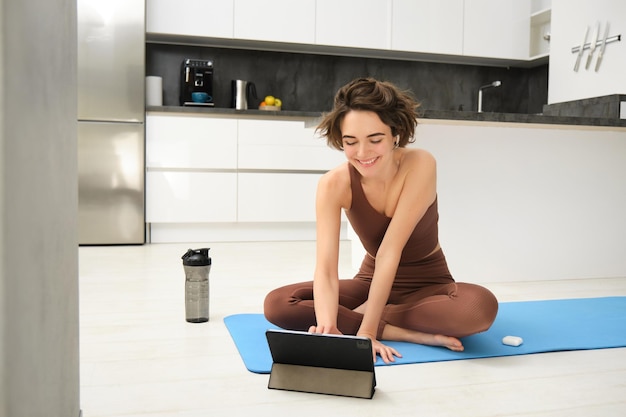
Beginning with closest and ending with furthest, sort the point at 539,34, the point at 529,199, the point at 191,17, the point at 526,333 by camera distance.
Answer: the point at 526,333 → the point at 529,199 → the point at 191,17 → the point at 539,34

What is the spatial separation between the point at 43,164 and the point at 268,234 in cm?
433

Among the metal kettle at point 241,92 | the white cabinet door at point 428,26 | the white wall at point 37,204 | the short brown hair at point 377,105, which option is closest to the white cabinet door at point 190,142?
the metal kettle at point 241,92

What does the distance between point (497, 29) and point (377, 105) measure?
13.7 feet

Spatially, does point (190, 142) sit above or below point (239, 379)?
above

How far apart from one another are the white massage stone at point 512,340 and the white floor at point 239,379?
0.09 m

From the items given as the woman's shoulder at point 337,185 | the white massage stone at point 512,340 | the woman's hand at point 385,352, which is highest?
the woman's shoulder at point 337,185

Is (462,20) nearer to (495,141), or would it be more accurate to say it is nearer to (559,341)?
(495,141)

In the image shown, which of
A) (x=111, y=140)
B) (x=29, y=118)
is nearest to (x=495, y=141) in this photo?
(x=111, y=140)

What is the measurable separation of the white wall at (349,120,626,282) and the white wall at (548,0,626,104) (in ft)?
4.08

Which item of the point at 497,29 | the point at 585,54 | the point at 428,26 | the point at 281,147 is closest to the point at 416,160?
the point at 281,147

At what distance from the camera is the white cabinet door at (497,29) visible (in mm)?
5602

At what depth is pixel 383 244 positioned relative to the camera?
2016mm

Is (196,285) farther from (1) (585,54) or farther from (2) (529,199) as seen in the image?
(1) (585,54)

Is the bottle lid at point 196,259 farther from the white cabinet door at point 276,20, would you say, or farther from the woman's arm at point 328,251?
the white cabinet door at point 276,20
